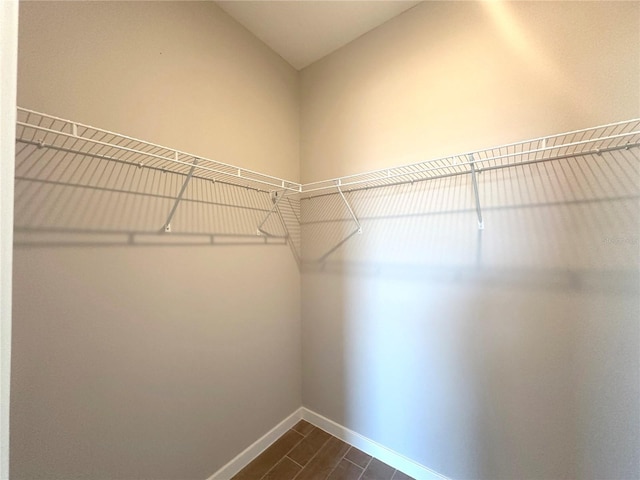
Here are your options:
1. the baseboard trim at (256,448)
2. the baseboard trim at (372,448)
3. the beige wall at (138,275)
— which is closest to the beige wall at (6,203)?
the beige wall at (138,275)

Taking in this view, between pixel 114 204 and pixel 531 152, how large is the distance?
1655mm

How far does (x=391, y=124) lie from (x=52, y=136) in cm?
158

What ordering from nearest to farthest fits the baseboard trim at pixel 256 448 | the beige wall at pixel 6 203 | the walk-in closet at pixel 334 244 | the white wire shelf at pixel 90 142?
the beige wall at pixel 6 203, the white wire shelf at pixel 90 142, the walk-in closet at pixel 334 244, the baseboard trim at pixel 256 448

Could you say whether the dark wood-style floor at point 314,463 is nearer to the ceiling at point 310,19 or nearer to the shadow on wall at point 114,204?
the shadow on wall at point 114,204

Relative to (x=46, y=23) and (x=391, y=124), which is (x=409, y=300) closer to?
(x=391, y=124)

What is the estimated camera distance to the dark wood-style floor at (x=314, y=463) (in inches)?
Result: 54.9

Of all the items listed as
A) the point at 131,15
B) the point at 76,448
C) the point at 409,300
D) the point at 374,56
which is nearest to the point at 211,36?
the point at 131,15

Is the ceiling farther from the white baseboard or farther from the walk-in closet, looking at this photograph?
the white baseboard

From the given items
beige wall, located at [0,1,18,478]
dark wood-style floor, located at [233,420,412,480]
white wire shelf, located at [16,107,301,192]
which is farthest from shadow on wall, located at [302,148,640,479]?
beige wall, located at [0,1,18,478]

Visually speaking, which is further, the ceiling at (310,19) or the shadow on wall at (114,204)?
the ceiling at (310,19)

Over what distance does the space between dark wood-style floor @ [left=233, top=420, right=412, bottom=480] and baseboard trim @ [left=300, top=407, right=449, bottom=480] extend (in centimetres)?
3

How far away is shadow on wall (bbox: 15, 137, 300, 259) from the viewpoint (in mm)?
→ 841

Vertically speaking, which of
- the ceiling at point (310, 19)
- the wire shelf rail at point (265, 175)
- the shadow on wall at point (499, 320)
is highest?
the ceiling at point (310, 19)

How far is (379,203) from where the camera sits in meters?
1.53
